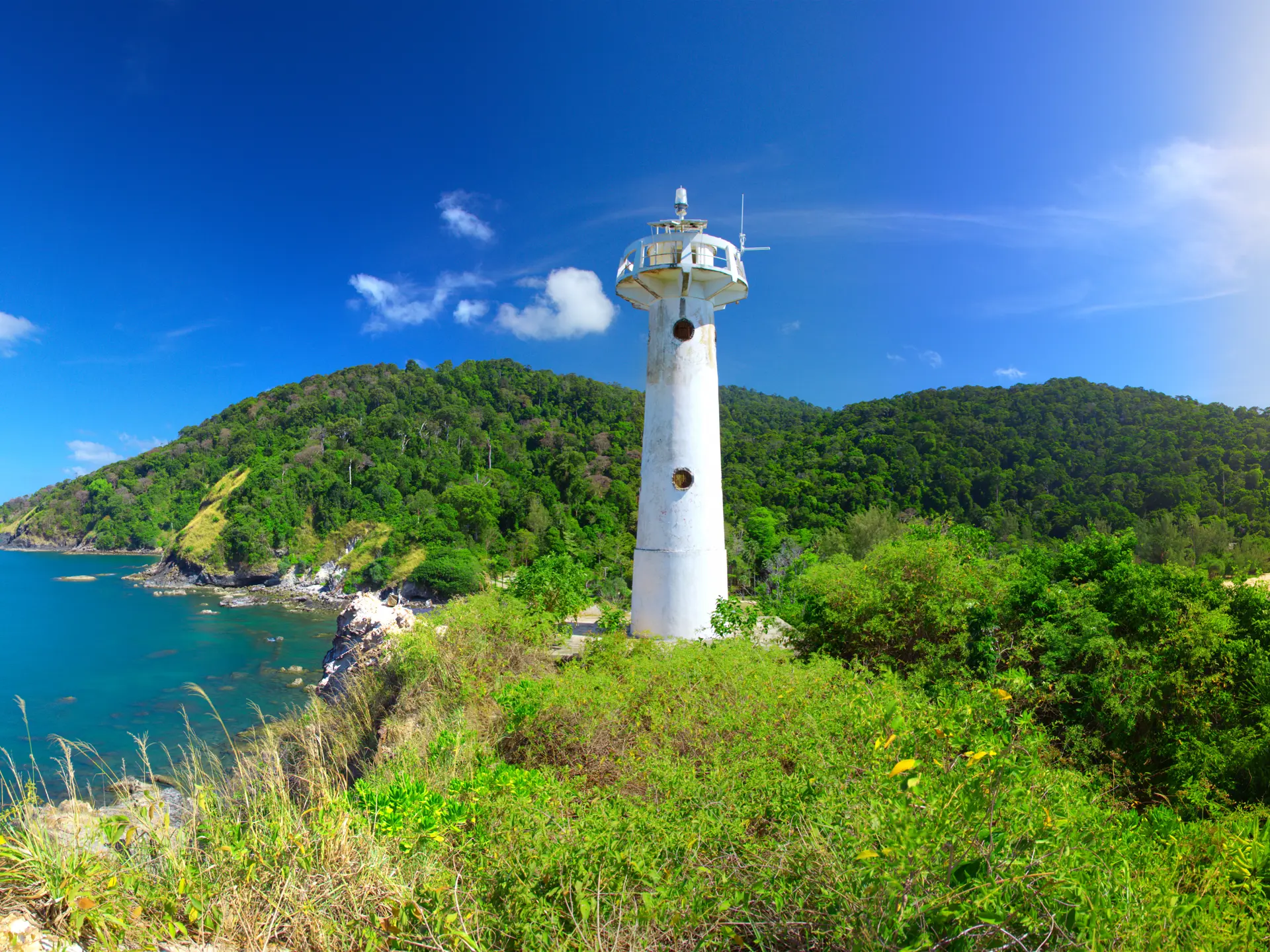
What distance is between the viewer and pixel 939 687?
20.5 feet

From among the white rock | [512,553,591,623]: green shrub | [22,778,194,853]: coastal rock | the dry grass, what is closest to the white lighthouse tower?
[512,553,591,623]: green shrub

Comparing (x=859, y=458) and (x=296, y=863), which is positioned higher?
(x=859, y=458)

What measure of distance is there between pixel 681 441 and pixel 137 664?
2906 centimetres

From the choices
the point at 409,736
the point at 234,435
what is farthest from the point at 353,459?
the point at 409,736

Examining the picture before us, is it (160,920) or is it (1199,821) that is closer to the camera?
(160,920)

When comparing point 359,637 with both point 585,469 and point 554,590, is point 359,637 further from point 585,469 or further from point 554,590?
point 585,469

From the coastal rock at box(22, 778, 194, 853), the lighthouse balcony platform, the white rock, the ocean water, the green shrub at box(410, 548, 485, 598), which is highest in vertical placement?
the lighthouse balcony platform

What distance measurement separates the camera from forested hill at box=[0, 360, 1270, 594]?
32.8 m

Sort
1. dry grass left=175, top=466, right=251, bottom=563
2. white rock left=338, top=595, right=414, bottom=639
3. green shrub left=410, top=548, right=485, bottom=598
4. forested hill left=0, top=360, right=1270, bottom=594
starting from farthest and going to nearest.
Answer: dry grass left=175, top=466, right=251, bottom=563 < green shrub left=410, top=548, right=485, bottom=598 < forested hill left=0, top=360, right=1270, bottom=594 < white rock left=338, top=595, right=414, bottom=639

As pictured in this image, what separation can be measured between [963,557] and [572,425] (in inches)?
2547

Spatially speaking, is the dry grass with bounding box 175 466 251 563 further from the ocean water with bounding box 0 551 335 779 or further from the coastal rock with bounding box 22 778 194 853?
the coastal rock with bounding box 22 778 194 853

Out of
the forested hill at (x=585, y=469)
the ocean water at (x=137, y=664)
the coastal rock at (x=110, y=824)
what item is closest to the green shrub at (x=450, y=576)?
the forested hill at (x=585, y=469)

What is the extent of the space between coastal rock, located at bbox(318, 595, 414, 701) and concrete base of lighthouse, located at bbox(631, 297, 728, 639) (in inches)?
179

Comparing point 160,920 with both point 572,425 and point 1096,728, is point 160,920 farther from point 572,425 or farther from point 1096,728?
point 572,425
